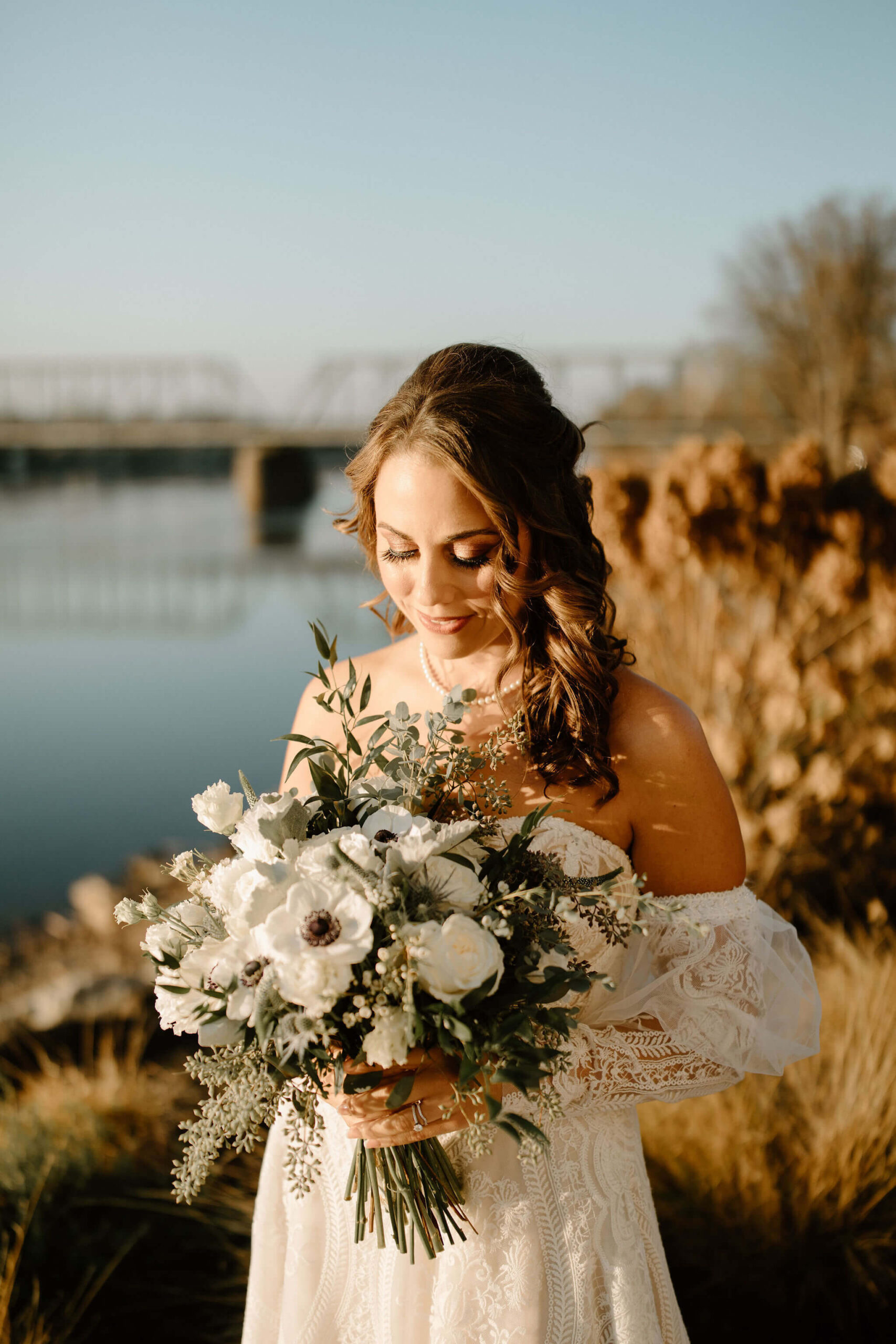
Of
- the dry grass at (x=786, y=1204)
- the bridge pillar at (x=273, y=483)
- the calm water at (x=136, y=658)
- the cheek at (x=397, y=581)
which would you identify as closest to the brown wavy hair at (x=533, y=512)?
the cheek at (x=397, y=581)

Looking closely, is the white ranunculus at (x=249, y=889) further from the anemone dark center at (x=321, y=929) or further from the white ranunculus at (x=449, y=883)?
the white ranunculus at (x=449, y=883)

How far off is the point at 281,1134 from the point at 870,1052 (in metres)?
2.22

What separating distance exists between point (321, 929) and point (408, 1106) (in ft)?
1.39

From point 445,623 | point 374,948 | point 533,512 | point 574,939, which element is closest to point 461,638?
point 445,623

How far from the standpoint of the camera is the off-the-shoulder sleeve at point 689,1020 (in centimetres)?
161

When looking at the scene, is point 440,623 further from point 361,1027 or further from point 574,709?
point 361,1027

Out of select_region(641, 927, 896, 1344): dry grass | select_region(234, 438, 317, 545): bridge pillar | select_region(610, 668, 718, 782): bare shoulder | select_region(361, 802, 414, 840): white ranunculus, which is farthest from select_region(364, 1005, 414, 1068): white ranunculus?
select_region(234, 438, 317, 545): bridge pillar

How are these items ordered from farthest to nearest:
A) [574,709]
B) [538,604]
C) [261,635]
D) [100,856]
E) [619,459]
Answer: [261,635], [100,856], [619,459], [538,604], [574,709]

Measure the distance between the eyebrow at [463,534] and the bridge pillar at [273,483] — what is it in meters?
25.8

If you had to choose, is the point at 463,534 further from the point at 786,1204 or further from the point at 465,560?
the point at 786,1204

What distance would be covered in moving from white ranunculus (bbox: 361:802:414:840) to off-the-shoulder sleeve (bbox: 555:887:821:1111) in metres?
0.63

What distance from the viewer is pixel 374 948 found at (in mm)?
1186

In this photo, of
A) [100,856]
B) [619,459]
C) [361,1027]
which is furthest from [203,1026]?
[100,856]

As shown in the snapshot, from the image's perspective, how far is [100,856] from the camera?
9750 millimetres
